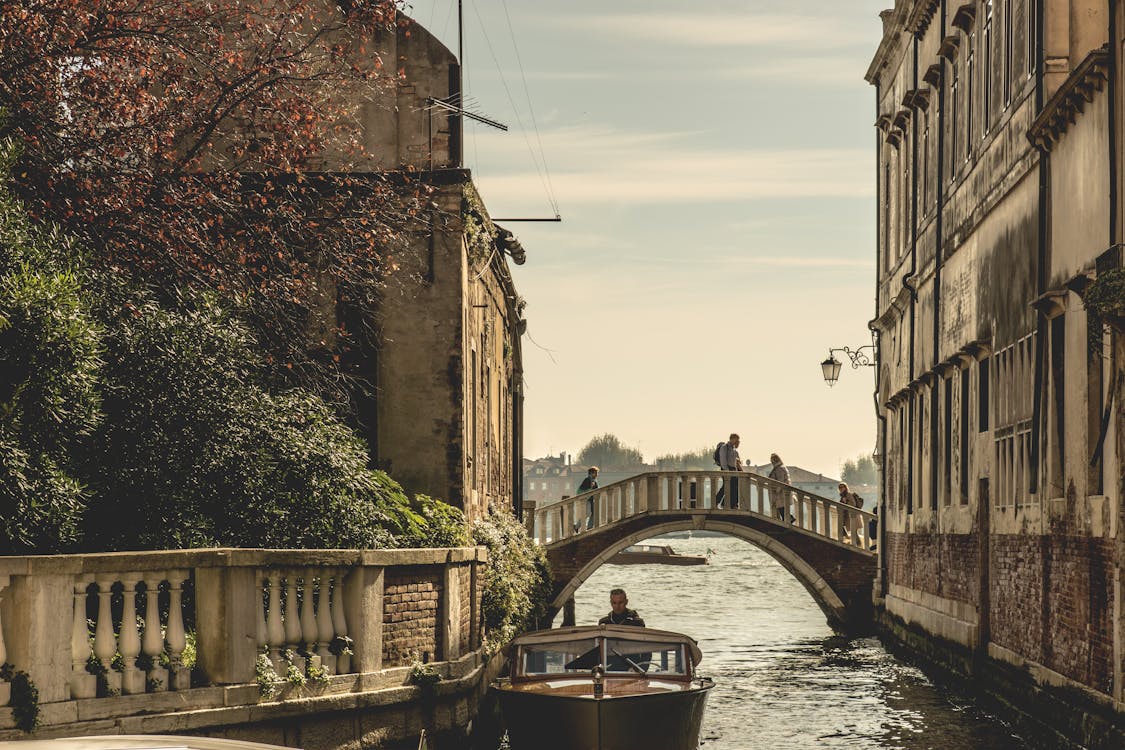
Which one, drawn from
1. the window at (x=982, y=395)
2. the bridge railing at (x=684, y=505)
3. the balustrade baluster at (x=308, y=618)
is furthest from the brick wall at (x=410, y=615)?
the bridge railing at (x=684, y=505)

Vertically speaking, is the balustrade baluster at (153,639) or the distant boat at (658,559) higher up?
the balustrade baluster at (153,639)

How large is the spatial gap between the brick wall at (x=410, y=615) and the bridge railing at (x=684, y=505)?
1711 cm

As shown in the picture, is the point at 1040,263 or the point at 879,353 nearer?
the point at 1040,263

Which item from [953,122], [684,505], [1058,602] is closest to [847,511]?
[684,505]

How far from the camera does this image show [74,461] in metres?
10.7

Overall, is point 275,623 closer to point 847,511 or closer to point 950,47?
point 950,47

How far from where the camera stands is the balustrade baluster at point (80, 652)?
843 cm

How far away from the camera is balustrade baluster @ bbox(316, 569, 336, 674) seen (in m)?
10.3

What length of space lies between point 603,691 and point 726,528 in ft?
58.5

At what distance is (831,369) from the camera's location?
27.6 m

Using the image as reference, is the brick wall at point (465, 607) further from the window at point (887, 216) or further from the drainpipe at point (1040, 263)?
the window at point (887, 216)

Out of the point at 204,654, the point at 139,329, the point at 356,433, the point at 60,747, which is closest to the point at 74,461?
the point at 139,329

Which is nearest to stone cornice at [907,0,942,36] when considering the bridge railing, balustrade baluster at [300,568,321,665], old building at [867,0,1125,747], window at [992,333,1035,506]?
old building at [867,0,1125,747]

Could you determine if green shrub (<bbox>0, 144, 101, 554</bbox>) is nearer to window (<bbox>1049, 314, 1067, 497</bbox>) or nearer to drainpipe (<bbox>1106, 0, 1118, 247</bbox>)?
drainpipe (<bbox>1106, 0, 1118, 247</bbox>)
